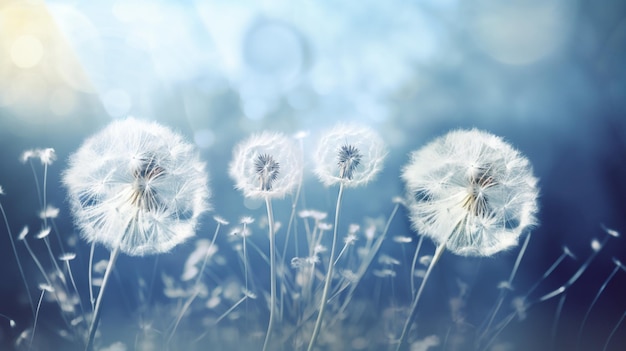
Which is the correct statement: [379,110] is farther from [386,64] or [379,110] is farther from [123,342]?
[123,342]

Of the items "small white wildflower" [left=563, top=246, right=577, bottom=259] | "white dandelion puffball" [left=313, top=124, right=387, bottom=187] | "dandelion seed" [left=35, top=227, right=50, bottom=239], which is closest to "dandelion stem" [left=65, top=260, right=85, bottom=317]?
"dandelion seed" [left=35, top=227, right=50, bottom=239]

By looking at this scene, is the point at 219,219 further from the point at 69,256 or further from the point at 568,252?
the point at 568,252

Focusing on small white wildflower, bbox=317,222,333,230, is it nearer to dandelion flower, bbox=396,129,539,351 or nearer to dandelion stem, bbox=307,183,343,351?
dandelion stem, bbox=307,183,343,351

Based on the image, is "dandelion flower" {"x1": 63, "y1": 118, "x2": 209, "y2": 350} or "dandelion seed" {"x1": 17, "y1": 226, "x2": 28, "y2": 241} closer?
"dandelion flower" {"x1": 63, "y1": 118, "x2": 209, "y2": 350}

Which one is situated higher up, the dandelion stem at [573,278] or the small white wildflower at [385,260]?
the dandelion stem at [573,278]

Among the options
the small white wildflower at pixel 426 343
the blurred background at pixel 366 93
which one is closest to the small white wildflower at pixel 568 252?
the blurred background at pixel 366 93

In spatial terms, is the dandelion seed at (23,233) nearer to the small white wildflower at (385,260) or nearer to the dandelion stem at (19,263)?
the dandelion stem at (19,263)

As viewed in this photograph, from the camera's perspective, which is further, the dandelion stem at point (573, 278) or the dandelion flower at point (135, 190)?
the dandelion stem at point (573, 278)
